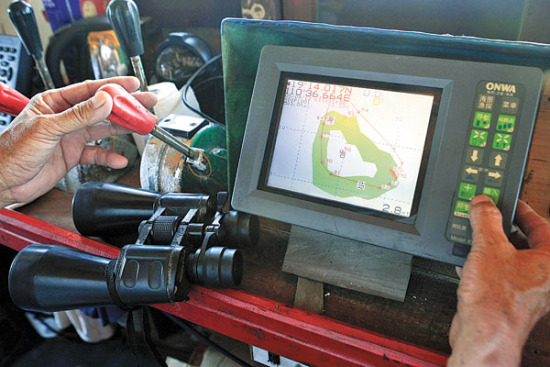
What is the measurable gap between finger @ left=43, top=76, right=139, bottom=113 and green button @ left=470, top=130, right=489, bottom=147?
66 cm

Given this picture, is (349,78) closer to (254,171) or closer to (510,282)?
(254,171)

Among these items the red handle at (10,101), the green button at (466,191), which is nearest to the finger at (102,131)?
the red handle at (10,101)

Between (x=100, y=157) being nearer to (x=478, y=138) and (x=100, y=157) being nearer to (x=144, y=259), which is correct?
(x=144, y=259)

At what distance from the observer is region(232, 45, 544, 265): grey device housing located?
1.77ft

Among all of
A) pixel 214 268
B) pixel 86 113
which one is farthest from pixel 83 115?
pixel 214 268

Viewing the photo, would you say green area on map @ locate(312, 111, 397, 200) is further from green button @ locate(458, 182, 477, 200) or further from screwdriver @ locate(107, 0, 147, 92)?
screwdriver @ locate(107, 0, 147, 92)

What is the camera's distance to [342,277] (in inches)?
26.5

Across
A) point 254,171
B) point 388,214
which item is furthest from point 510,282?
point 254,171

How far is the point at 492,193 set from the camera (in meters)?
0.55

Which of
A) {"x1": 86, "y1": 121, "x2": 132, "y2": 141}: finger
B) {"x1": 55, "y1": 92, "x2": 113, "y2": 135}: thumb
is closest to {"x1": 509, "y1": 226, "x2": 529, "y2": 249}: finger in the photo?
{"x1": 55, "y1": 92, "x2": 113, "y2": 135}: thumb

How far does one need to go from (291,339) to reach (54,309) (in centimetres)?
41

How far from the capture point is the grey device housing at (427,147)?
21.3 inches

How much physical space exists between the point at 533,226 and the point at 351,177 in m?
0.27

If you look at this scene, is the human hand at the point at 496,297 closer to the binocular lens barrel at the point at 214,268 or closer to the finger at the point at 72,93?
the binocular lens barrel at the point at 214,268
